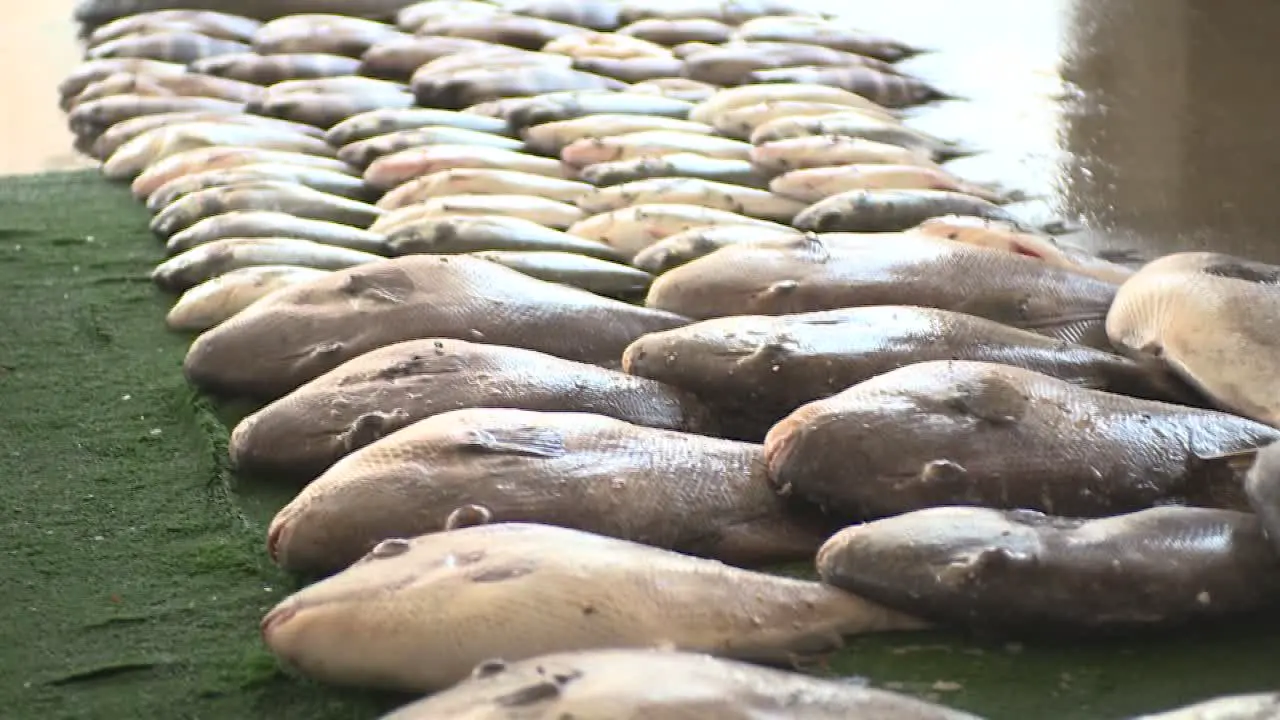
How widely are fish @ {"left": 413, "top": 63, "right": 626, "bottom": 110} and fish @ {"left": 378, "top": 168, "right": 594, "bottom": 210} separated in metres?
1.35

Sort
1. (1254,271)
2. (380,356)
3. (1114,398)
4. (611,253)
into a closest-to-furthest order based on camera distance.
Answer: (1114,398) → (380,356) → (1254,271) → (611,253)

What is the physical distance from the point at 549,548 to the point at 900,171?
10.1ft

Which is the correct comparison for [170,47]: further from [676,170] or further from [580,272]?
[580,272]

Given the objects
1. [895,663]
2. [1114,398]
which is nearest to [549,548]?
[895,663]

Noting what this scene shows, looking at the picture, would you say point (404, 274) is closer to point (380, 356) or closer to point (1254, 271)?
point (380, 356)

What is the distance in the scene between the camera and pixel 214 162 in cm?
562

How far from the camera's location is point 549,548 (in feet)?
8.34

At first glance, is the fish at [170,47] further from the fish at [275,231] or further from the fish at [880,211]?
the fish at [880,211]

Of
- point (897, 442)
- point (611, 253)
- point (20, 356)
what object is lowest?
point (20, 356)

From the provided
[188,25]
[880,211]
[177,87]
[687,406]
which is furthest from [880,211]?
[188,25]

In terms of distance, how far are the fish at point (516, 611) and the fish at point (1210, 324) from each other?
50.6 inches

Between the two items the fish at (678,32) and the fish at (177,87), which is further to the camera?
the fish at (678,32)

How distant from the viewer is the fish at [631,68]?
23.2 feet

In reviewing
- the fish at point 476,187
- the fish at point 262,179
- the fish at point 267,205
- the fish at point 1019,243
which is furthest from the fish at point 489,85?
the fish at point 1019,243
